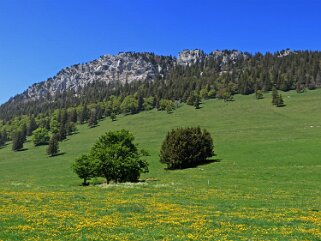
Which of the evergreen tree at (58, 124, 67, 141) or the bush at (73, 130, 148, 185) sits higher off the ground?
the evergreen tree at (58, 124, 67, 141)

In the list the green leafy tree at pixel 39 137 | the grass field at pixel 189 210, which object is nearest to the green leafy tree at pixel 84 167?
the grass field at pixel 189 210

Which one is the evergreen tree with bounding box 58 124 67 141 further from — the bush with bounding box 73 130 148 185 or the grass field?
the bush with bounding box 73 130 148 185

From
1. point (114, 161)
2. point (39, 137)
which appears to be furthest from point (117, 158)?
point (39, 137)

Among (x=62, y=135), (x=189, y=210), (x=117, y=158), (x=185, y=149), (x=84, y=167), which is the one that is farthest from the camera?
(x=62, y=135)

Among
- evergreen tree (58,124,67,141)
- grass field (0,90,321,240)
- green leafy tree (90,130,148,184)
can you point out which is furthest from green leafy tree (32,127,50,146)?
green leafy tree (90,130,148,184)

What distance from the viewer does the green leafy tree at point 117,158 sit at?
54594mm

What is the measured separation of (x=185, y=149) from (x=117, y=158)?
24357 millimetres

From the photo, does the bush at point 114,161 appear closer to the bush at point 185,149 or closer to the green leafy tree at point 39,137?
the bush at point 185,149

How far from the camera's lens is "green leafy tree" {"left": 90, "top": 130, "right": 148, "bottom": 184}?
179ft

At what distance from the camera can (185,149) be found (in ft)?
254

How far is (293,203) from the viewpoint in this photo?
100ft

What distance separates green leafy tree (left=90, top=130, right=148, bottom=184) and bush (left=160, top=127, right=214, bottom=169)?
19.4 meters

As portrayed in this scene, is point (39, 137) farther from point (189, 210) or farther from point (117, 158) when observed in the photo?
point (189, 210)

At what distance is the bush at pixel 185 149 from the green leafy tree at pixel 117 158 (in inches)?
766
